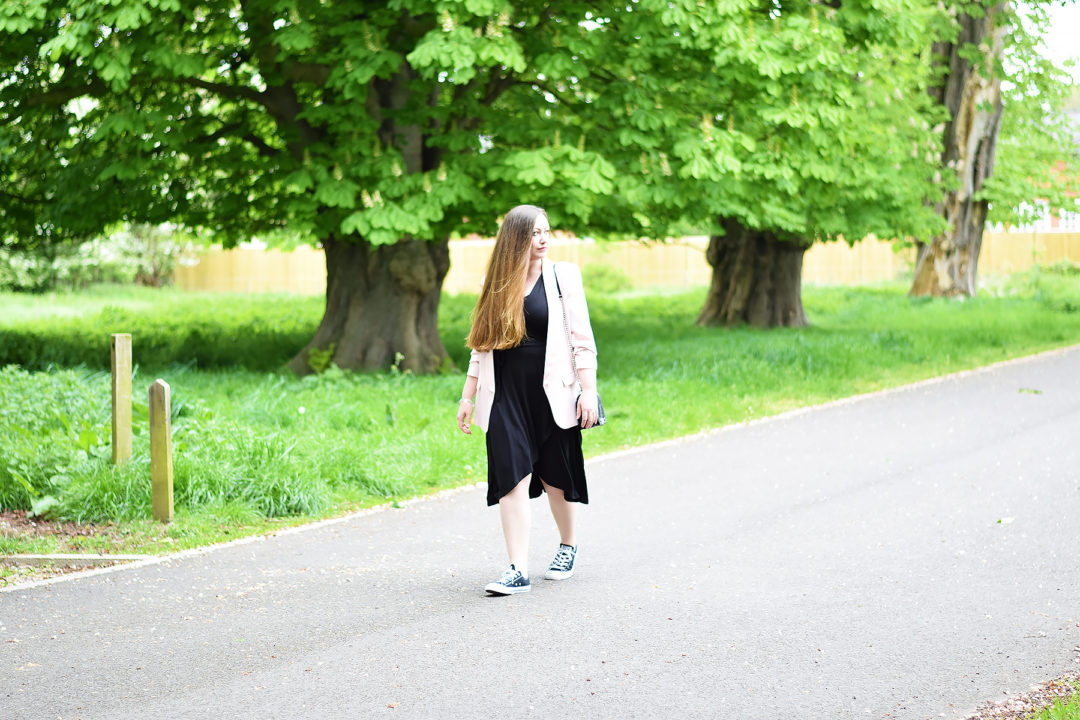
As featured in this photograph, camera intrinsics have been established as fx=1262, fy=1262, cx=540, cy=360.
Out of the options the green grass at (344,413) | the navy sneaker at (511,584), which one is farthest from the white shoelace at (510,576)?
the green grass at (344,413)

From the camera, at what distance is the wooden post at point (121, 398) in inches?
307

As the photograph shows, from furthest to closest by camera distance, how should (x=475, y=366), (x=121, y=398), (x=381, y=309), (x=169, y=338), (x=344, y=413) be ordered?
(x=169, y=338) → (x=381, y=309) → (x=344, y=413) → (x=121, y=398) → (x=475, y=366)

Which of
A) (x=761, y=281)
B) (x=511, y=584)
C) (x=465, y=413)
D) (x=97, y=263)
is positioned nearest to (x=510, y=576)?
(x=511, y=584)

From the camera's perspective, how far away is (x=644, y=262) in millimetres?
43531

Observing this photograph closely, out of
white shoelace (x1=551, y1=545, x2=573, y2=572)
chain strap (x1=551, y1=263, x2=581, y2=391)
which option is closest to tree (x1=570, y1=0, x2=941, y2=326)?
chain strap (x1=551, y1=263, x2=581, y2=391)

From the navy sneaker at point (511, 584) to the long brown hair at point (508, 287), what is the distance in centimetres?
106

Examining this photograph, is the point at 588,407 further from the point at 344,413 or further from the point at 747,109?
the point at 747,109

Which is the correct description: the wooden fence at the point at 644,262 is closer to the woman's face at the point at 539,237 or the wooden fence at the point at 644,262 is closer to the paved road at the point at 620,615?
the paved road at the point at 620,615

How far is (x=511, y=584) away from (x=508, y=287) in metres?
1.38

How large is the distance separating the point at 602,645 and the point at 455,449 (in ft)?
14.6

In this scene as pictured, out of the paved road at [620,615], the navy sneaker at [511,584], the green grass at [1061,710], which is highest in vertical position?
the green grass at [1061,710]

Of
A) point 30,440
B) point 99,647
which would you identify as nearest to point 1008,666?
point 99,647

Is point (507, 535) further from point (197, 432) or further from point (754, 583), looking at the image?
point (197, 432)

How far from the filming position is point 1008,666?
4.78m
